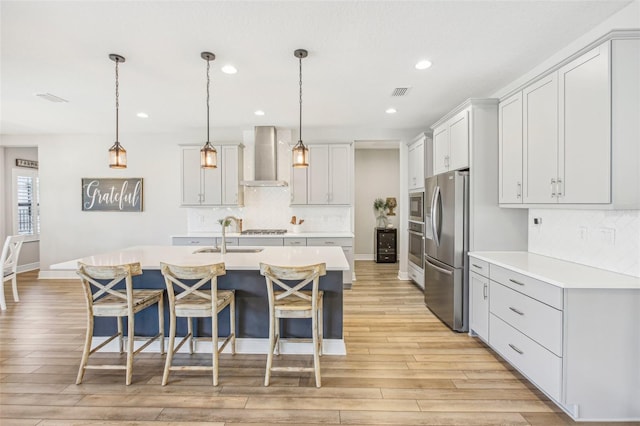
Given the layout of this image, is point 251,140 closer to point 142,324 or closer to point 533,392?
point 142,324

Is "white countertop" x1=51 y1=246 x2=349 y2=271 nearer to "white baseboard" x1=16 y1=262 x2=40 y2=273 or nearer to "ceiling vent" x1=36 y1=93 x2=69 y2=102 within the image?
"ceiling vent" x1=36 y1=93 x2=69 y2=102

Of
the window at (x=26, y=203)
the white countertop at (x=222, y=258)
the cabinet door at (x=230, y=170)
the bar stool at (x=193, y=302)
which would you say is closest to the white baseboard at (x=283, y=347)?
the bar stool at (x=193, y=302)

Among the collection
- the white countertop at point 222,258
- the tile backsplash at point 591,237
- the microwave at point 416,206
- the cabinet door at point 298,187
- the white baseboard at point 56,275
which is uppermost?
the cabinet door at point 298,187

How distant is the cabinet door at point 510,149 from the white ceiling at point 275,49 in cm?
46

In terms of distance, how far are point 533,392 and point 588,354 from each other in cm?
56

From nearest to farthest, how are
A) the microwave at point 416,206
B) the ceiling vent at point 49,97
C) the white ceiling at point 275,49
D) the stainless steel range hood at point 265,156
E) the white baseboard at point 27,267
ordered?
the white ceiling at point 275,49 < the ceiling vent at point 49,97 < the microwave at point 416,206 < the stainless steel range hood at point 265,156 < the white baseboard at point 27,267

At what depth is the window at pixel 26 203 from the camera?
6.59m

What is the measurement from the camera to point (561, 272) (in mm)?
2365

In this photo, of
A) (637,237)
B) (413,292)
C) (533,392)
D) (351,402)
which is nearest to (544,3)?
(637,237)

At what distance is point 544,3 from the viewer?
2180 mm

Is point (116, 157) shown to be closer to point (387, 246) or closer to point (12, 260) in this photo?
point (12, 260)

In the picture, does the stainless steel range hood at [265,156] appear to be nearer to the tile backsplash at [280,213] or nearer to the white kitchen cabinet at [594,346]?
the tile backsplash at [280,213]

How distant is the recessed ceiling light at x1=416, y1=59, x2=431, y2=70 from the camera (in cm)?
307

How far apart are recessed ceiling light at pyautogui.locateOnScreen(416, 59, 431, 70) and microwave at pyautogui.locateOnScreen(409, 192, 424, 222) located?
86.8 inches
